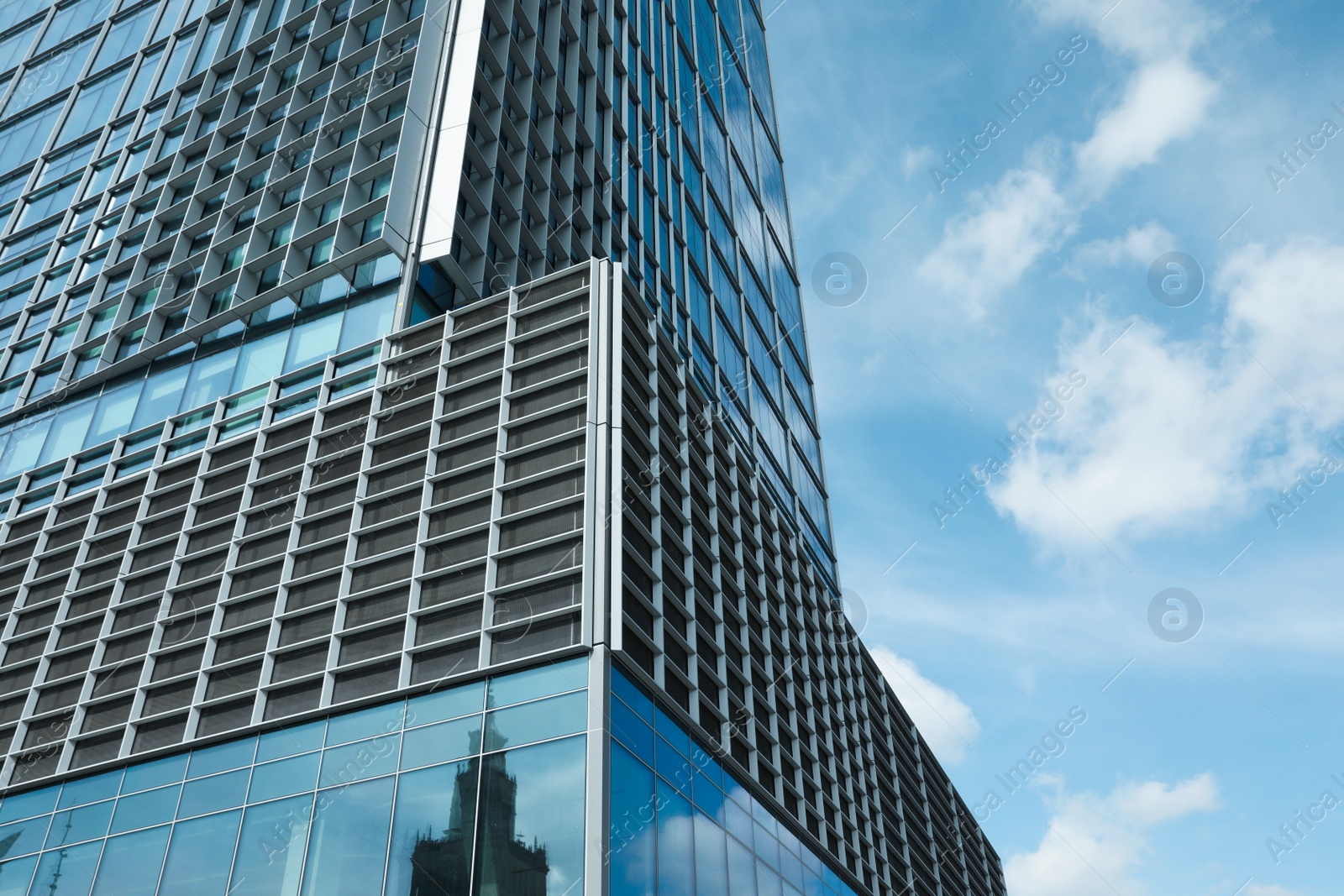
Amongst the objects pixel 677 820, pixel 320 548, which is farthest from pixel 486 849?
pixel 320 548

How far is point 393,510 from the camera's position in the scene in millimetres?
26797

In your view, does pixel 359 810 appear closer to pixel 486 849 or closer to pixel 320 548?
pixel 486 849

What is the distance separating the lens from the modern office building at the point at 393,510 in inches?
902

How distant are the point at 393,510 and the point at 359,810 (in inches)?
291

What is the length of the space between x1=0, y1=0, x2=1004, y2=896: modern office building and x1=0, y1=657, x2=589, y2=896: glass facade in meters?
0.07

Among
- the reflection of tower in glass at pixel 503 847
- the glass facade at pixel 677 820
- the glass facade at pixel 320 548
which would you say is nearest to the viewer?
the reflection of tower in glass at pixel 503 847

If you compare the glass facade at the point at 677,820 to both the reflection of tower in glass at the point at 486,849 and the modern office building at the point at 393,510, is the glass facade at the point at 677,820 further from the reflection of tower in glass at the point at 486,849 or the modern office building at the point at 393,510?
the reflection of tower in glass at the point at 486,849

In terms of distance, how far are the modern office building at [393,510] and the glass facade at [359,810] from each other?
72 millimetres

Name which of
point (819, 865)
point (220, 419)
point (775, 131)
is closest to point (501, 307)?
point (220, 419)

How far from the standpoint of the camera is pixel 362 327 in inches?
1225

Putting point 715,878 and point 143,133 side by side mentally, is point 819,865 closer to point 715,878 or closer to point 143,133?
point 715,878

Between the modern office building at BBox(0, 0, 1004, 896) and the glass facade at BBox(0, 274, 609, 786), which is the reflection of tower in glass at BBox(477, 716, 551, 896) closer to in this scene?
the modern office building at BBox(0, 0, 1004, 896)

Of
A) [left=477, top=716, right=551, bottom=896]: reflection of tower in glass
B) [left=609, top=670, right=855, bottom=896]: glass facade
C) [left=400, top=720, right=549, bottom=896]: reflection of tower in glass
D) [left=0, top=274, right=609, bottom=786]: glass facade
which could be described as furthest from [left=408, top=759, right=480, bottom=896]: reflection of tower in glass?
[left=0, top=274, right=609, bottom=786]: glass facade

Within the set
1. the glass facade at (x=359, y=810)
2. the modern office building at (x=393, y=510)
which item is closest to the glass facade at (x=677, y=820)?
the modern office building at (x=393, y=510)
